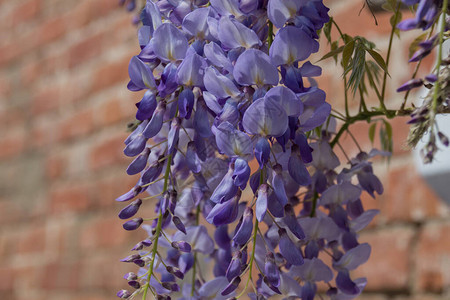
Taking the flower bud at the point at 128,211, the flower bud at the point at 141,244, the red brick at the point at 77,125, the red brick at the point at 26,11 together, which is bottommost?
the red brick at the point at 77,125

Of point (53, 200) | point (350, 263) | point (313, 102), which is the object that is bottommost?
point (53, 200)

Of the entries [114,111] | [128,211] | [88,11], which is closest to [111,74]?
[114,111]

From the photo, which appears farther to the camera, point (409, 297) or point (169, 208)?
point (409, 297)

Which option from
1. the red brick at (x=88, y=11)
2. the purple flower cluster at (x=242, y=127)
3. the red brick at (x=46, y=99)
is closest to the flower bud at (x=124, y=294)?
the purple flower cluster at (x=242, y=127)

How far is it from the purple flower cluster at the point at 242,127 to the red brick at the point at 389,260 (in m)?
0.51

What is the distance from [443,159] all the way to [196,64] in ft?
1.03

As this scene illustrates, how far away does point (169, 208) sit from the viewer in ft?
0.97

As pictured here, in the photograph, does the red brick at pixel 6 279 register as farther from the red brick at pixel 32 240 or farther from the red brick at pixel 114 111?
the red brick at pixel 114 111

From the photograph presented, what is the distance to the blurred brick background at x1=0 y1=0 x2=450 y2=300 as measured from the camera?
1342mm

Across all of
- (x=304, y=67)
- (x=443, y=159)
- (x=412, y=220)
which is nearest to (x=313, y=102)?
(x=304, y=67)

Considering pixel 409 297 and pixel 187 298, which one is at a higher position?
pixel 187 298

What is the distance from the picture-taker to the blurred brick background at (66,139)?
4.40 ft

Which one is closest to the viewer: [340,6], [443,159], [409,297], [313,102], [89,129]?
[313,102]

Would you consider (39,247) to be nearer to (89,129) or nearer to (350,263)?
(89,129)
